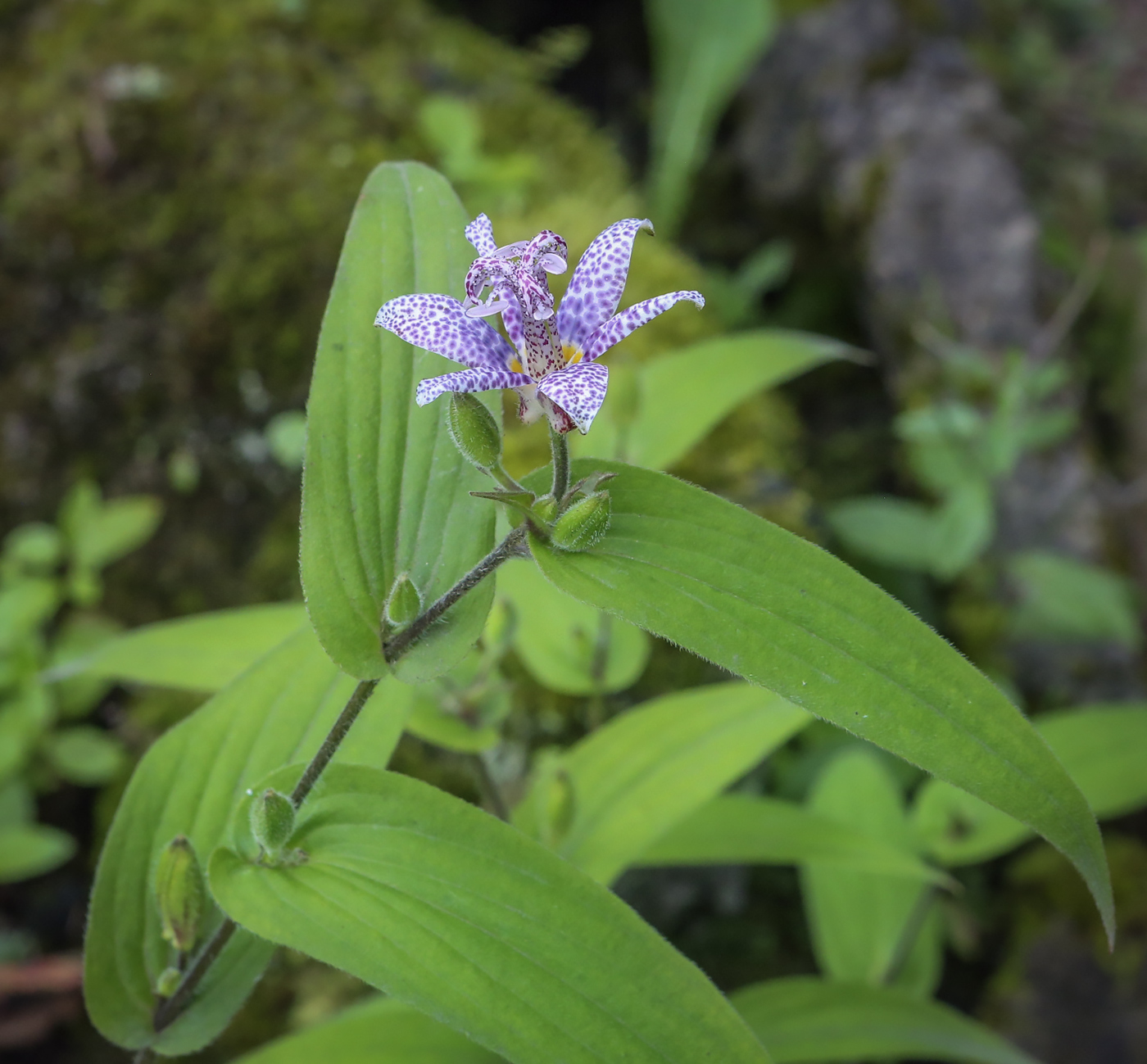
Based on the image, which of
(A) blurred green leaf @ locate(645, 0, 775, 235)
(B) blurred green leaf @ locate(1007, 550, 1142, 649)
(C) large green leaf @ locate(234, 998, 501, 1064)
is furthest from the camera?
(A) blurred green leaf @ locate(645, 0, 775, 235)

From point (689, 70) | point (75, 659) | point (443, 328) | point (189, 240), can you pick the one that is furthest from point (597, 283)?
point (689, 70)

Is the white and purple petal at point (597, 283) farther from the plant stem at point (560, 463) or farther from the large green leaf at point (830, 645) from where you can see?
the large green leaf at point (830, 645)

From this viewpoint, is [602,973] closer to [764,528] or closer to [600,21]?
[764,528]

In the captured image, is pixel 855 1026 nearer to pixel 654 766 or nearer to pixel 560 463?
pixel 654 766

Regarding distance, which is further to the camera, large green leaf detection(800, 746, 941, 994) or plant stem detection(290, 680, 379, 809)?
large green leaf detection(800, 746, 941, 994)

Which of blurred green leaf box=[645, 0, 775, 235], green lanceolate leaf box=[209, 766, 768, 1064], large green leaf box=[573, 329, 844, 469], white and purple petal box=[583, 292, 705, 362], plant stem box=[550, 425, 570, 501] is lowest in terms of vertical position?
green lanceolate leaf box=[209, 766, 768, 1064]

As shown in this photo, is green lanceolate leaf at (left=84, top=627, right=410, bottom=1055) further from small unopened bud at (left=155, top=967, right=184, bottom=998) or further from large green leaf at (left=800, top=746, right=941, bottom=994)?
large green leaf at (left=800, top=746, right=941, bottom=994)

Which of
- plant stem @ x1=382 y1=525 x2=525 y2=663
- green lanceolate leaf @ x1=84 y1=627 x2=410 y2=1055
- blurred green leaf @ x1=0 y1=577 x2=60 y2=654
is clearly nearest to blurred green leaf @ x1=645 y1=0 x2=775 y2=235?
blurred green leaf @ x1=0 y1=577 x2=60 y2=654

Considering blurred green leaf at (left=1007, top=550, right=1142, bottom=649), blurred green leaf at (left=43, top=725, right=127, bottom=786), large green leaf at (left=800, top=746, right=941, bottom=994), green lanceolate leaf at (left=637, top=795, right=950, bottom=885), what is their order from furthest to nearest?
blurred green leaf at (left=1007, top=550, right=1142, bottom=649) → blurred green leaf at (left=43, top=725, right=127, bottom=786) → large green leaf at (left=800, top=746, right=941, bottom=994) → green lanceolate leaf at (left=637, top=795, right=950, bottom=885)
